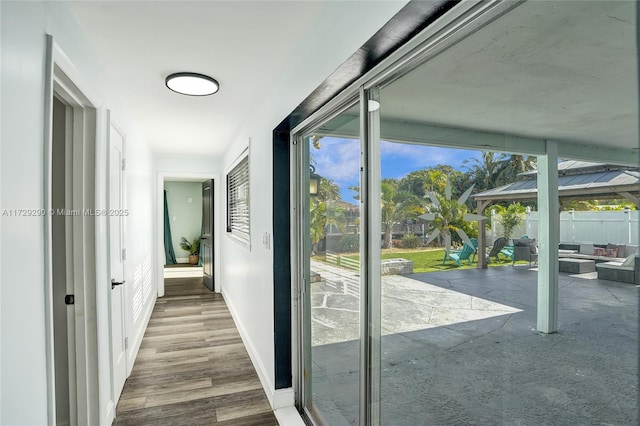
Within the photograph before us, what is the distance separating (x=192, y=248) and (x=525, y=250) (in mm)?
9008

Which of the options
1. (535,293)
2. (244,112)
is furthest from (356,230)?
(244,112)

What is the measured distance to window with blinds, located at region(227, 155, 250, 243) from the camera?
148 inches

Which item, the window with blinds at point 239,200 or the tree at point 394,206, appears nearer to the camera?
the tree at point 394,206

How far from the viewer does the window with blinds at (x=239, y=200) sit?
3.75 m

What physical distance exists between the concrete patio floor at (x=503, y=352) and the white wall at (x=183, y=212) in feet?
28.3

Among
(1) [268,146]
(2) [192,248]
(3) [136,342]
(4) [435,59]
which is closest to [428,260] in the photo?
(4) [435,59]

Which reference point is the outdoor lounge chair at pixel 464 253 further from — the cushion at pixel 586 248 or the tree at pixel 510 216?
the cushion at pixel 586 248

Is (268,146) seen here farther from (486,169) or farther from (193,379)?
(193,379)

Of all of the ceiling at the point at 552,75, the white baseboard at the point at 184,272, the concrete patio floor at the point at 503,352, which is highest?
the ceiling at the point at 552,75

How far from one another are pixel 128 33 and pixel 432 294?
76.7 inches

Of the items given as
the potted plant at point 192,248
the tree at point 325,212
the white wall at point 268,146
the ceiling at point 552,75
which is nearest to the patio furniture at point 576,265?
the ceiling at point 552,75

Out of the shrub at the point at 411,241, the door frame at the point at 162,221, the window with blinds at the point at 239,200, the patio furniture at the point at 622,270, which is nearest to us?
the patio furniture at the point at 622,270

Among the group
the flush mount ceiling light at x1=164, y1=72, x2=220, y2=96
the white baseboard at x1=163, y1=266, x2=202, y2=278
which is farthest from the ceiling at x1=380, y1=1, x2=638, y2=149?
the white baseboard at x1=163, y1=266, x2=202, y2=278

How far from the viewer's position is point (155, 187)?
5.52 meters
